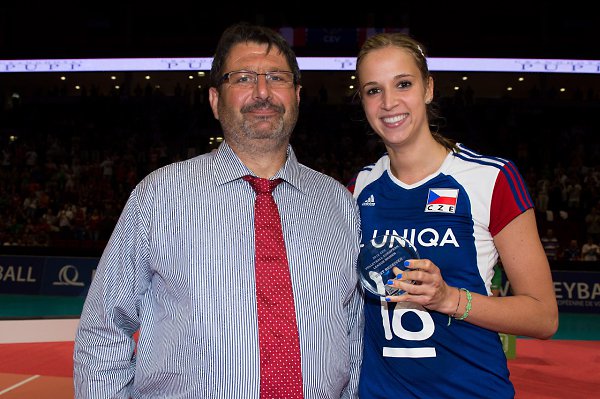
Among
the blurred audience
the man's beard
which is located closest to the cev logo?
the blurred audience

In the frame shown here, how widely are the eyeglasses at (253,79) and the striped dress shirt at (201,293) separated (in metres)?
0.24

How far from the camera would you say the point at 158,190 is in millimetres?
2045

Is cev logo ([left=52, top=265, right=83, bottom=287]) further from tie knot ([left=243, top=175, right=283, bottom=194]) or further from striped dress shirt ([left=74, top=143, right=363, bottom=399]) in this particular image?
tie knot ([left=243, top=175, right=283, bottom=194])

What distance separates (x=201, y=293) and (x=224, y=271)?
100 millimetres

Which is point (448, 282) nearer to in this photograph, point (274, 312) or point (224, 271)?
point (274, 312)

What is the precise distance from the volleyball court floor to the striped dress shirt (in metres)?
3.31

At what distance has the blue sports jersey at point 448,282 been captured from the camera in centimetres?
207

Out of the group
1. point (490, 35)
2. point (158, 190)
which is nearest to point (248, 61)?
point (158, 190)

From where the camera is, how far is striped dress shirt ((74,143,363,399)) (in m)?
1.91

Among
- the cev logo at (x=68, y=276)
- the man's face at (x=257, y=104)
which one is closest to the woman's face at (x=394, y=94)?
the man's face at (x=257, y=104)

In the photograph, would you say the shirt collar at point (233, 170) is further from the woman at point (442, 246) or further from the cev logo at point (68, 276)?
the cev logo at point (68, 276)

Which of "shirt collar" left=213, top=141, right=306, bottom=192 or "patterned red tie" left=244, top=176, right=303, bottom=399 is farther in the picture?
"shirt collar" left=213, top=141, right=306, bottom=192

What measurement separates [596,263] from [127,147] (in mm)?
12791

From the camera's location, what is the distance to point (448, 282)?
210 centimetres
